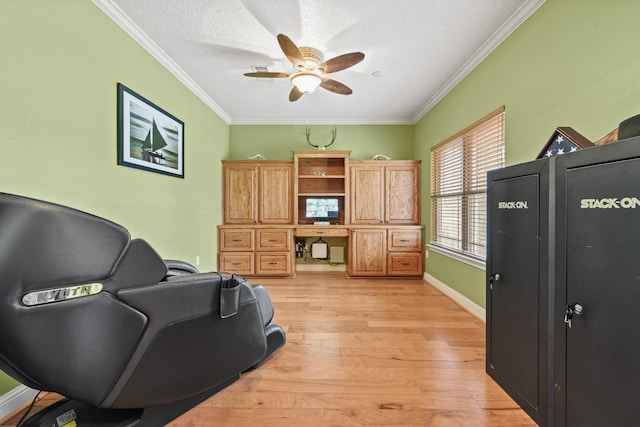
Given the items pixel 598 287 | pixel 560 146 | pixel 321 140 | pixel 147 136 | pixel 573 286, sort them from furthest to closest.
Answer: pixel 321 140 → pixel 147 136 → pixel 560 146 → pixel 573 286 → pixel 598 287

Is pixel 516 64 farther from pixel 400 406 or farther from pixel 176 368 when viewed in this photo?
pixel 176 368

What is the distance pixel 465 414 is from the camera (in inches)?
55.9

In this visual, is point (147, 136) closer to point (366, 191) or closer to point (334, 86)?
point (334, 86)

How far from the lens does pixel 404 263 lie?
4152mm

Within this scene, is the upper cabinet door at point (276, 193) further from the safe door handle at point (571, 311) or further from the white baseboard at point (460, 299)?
the safe door handle at point (571, 311)

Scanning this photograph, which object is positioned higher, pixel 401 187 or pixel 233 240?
pixel 401 187

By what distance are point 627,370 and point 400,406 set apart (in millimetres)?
1030

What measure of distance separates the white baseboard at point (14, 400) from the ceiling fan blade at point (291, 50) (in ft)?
9.12

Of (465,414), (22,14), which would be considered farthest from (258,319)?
(22,14)

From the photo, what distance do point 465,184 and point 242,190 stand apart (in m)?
3.36

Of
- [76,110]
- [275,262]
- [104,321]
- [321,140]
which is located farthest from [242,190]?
[104,321]

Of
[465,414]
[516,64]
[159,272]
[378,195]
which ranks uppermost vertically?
[516,64]

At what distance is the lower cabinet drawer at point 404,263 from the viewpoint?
4145 millimetres

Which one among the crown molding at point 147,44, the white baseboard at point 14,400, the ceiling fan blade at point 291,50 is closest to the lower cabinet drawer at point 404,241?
the ceiling fan blade at point 291,50
